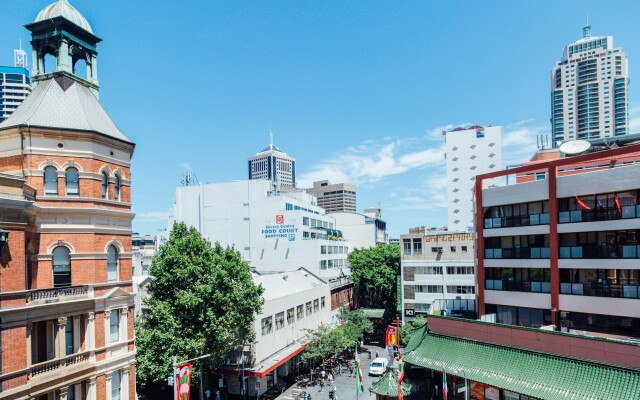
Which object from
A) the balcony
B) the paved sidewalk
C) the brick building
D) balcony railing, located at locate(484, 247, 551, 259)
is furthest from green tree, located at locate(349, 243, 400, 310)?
the balcony

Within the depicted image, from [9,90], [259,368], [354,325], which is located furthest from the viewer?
[9,90]

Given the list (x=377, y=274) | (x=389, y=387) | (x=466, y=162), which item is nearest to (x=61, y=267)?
(x=389, y=387)

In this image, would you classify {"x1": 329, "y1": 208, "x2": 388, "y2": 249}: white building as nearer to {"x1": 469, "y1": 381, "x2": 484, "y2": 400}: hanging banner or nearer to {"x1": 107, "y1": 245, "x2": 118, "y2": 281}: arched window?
{"x1": 469, "y1": 381, "x2": 484, "y2": 400}: hanging banner

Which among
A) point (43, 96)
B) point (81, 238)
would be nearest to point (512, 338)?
point (81, 238)

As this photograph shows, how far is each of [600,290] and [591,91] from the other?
199900 millimetres

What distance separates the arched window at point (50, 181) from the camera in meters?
20.9

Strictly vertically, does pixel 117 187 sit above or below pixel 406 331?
above

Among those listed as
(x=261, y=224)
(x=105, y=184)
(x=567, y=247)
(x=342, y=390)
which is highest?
(x=105, y=184)

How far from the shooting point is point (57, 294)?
19.7 meters

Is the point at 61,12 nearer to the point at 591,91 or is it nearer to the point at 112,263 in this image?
the point at 112,263

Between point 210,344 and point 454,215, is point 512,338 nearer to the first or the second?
point 210,344

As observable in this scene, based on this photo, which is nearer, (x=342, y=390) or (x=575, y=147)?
(x=575, y=147)

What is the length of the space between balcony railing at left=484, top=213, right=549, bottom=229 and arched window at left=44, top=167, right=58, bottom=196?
30483 mm

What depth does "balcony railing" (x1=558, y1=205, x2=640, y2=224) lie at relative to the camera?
24484 mm
